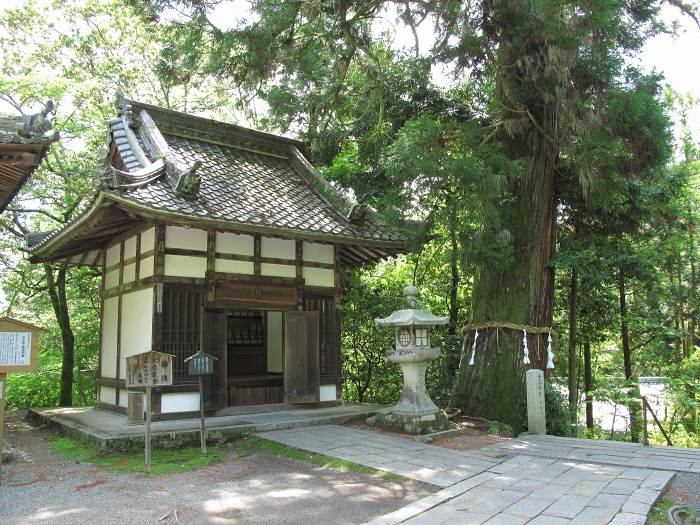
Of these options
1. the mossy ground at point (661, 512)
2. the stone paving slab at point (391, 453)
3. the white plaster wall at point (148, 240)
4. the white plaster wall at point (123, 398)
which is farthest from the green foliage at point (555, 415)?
the white plaster wall at point (123, 398)

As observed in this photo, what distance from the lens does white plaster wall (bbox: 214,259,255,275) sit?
9367 mm

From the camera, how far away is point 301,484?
578 cm

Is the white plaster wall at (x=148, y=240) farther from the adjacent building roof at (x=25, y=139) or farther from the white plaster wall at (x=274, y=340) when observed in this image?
the white plaster wall at (x=274, y=340)

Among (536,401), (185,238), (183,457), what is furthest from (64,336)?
(536,401)

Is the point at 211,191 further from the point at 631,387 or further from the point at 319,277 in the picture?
the point at 631,387

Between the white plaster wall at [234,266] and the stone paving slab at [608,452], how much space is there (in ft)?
16.7

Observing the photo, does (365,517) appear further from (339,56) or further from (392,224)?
(339,56)

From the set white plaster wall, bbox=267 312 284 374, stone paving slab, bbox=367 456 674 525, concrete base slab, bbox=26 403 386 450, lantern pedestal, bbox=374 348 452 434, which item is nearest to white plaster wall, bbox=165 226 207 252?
concrete base slab, bbox=26 403 386 450

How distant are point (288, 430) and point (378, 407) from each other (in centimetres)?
243

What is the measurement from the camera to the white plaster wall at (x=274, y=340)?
13.8 meters

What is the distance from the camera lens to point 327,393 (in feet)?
34.1

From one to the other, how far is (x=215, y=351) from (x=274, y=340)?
4899mm

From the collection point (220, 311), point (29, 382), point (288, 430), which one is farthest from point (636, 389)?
point (29, 382)

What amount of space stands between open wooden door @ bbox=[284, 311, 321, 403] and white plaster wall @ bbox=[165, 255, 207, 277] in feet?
6.08
